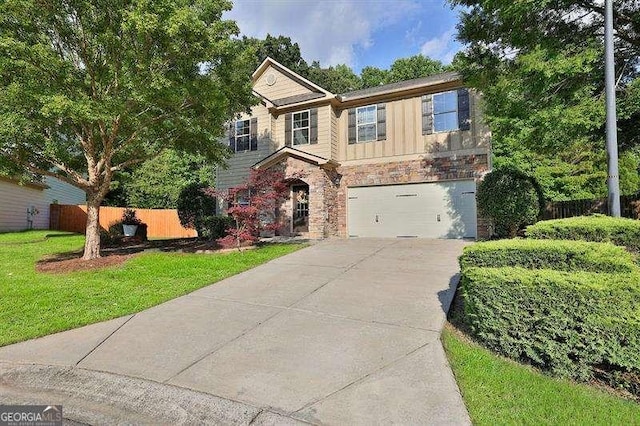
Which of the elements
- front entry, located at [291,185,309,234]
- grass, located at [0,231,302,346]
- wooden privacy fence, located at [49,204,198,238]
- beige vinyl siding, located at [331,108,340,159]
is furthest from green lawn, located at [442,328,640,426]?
wooden privacy fence, located at [49,204,198,238]

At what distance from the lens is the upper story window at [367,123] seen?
1391 centimetres

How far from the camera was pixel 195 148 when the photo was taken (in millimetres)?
11273

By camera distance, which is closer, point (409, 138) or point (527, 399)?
point (527, 399)

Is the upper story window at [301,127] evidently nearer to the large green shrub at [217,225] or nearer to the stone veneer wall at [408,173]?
the stone veneer wall at [408,173]

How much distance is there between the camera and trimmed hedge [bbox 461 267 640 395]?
320cm

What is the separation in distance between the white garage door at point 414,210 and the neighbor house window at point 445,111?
200cm

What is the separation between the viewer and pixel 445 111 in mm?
12828

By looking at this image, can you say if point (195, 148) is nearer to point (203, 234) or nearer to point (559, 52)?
point (203, 234)

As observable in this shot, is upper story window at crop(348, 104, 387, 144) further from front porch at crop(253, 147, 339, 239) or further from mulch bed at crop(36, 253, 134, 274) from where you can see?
mulch bed at crop(36, 253, 134, 274)

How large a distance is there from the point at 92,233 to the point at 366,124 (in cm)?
998

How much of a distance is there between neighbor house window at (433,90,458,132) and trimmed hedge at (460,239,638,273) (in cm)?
914

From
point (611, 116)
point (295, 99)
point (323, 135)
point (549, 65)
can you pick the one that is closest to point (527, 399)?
point (611, 116)

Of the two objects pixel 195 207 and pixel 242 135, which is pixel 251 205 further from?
pixel 242 135

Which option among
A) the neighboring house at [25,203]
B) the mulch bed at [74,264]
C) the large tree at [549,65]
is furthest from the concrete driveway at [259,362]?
the neighboring house at [25,203]
